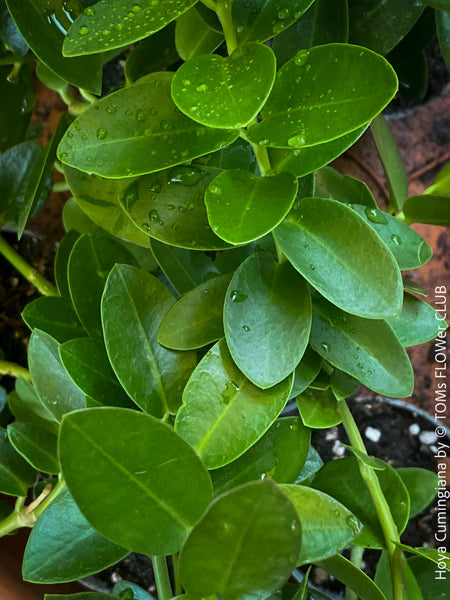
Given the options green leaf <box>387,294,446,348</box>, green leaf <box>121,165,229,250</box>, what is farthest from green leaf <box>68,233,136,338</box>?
green leaf <box>387,294,446,348</box>

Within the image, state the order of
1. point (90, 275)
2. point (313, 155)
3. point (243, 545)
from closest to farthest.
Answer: point (243, 545) < point (313, 155) < point (90, 275)

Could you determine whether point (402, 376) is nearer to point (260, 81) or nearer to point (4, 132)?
point (260, 81)

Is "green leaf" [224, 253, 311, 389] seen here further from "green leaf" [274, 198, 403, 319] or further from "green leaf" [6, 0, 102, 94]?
"green leaf" [6, 0, 102, 94]

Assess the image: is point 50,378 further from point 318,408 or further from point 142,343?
point 318,408

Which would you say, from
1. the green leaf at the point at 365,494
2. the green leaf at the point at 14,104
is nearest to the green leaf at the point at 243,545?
the green leaf at the point at 365,494

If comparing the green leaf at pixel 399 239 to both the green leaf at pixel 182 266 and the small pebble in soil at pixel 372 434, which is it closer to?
the green leaf at pixel 182 266

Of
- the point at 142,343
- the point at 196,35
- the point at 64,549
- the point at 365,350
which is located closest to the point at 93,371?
the point at 142,343

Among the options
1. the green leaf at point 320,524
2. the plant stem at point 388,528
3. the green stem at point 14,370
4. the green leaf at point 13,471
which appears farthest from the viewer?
the green stem at point 14,370

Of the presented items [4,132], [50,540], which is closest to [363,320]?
[50,540]
